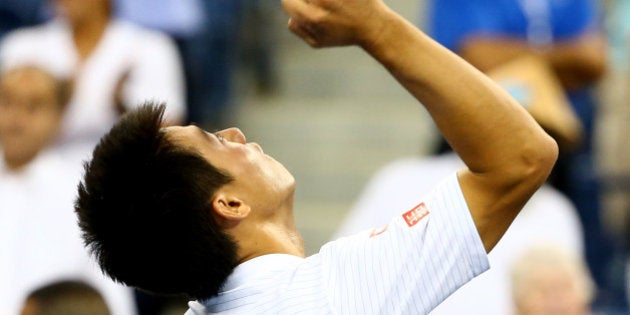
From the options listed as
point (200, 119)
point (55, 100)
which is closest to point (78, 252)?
point (55, 100)

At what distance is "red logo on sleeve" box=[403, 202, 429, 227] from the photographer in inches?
99.3

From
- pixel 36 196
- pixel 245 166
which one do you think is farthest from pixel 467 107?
pixel 36 196

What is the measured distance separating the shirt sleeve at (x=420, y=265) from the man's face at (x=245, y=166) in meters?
0.27

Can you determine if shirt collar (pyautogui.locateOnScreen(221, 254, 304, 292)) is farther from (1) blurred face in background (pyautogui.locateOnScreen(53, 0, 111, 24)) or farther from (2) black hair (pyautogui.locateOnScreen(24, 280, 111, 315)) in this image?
(1) blurred face in background (pyautogui.locateOnScreen(53, 0, 111, 24))

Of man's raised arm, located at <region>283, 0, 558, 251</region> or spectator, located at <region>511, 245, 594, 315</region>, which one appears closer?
man's raised arm, located at <region>283, 0, 558, 251</region>

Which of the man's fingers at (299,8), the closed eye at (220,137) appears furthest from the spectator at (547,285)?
the man's fingers at (299,8)

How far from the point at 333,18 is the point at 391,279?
0.47 m

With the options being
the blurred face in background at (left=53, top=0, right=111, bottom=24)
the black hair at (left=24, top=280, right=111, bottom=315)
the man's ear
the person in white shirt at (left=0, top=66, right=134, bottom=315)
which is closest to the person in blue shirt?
the blurred face in background at (left=53, top=0, right=111, bottom=24)

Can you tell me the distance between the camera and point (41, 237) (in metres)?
4.99

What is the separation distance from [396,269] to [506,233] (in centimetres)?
234

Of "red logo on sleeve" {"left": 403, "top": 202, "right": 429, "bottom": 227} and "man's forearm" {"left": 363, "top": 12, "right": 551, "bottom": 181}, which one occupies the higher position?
"man's forearm" {"left": 363, "top": 12, "right": 551, "bottom": 181}

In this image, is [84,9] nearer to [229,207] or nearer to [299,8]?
[229,207]

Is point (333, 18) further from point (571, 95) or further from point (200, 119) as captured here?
point (200, 119)

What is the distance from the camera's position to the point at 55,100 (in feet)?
17.8
